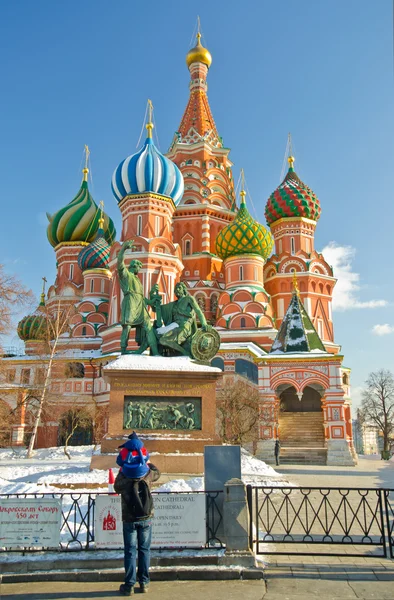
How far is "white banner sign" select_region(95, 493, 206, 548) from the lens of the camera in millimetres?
6445

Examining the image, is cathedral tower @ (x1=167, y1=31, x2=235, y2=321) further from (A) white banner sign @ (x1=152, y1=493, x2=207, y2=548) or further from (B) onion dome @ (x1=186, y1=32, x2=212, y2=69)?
(A) white banner sign @ (x1=152, y1=493, x2=207, y2=548)

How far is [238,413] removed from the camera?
2414cm

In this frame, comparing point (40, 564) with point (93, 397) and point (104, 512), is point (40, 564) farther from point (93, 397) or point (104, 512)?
point (93, 397)

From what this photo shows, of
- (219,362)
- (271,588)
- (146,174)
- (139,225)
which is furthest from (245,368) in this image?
(271,588)

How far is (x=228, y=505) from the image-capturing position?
6.50m

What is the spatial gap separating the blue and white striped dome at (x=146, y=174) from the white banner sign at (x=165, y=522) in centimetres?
3011

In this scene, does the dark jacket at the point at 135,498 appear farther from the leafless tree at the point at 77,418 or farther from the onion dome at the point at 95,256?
the onion dome at the point at 95,256

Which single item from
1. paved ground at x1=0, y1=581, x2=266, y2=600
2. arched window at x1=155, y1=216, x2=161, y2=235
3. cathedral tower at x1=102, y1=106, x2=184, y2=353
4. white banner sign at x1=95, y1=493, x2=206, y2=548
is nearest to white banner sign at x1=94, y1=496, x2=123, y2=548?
white banner sign at x1=95, y1=493, x2=206, y2=548

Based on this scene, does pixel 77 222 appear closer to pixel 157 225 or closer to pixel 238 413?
pixel 157 225

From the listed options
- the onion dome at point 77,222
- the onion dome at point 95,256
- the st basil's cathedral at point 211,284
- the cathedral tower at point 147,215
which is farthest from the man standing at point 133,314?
the onion dome at point 77,222

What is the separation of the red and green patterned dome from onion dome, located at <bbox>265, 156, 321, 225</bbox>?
444 centimetres

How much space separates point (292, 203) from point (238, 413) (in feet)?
69.0

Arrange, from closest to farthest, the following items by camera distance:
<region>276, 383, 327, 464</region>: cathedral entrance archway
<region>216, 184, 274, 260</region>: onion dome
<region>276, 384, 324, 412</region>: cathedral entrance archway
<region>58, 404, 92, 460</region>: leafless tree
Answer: <region>276, 383, 327, 464</region>: cathedral entrance archway
<region>58, 404, 92, 460</region>: leafless tree
<region>276, 384, 324, 412</region>: cathedral entrance archway
<region>216, 184, 274, 260</region>: onion dome

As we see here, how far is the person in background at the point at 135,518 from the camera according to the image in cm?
545
